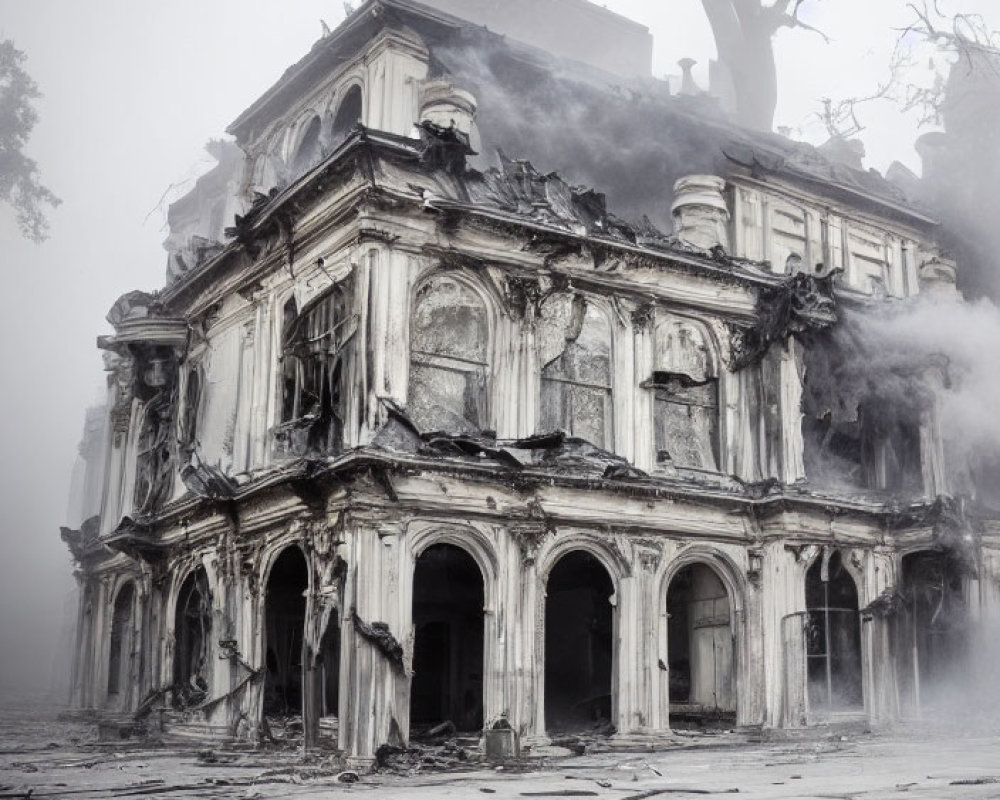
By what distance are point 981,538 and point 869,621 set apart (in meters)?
3.17

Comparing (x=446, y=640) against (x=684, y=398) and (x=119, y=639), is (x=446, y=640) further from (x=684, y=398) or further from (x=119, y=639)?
(x=119, y=639)

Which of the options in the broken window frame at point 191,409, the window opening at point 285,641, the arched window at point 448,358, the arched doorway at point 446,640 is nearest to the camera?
the arched window at point 448,358

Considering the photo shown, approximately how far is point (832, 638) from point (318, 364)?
10.8 metres

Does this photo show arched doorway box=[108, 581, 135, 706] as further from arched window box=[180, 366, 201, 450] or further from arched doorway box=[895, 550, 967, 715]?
arched doorway box=[895, 550, 967, 715]

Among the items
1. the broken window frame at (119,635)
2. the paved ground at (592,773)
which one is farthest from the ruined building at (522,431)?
the broken window frame at (119,635)

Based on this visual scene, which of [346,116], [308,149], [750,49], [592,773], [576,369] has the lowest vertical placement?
[592,773]

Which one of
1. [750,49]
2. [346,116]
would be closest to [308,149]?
[346,116]

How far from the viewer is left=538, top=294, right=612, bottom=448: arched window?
20.5 m

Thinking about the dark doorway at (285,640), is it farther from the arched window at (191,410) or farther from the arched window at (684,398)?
the arched window at (684,398)

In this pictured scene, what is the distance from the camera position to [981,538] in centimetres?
2395

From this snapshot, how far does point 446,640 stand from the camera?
23.9m

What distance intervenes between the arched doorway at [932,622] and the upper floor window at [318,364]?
37.5 feet

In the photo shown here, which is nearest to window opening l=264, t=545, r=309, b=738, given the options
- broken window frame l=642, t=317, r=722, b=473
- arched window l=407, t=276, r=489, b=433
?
arched window l=407, t=276, r=489, b=433

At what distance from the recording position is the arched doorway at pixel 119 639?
29734 millimetres
